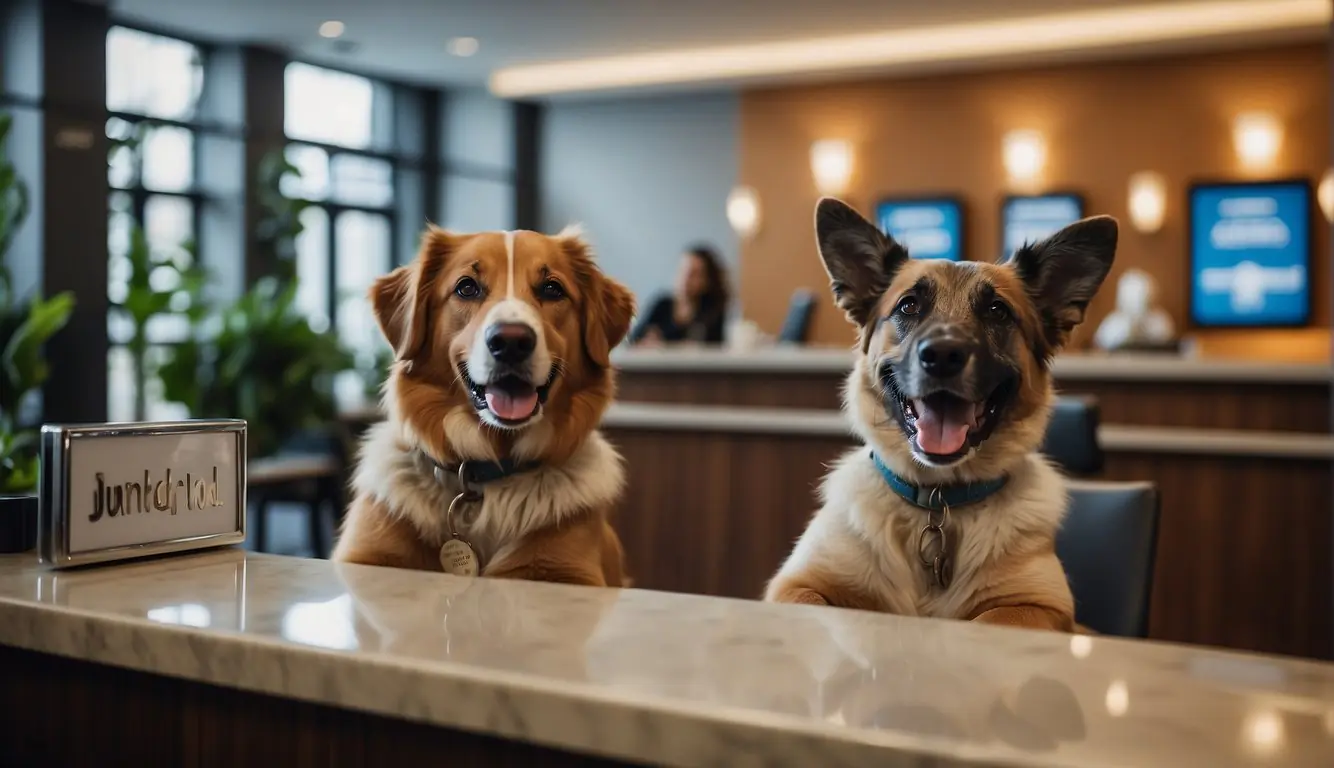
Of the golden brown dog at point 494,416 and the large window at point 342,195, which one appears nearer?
the golden brown dog at point 494,416

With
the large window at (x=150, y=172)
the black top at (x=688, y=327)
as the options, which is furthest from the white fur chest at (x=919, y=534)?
the large window at (x=150, y=172)

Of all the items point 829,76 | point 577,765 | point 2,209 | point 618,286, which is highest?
point 829,76

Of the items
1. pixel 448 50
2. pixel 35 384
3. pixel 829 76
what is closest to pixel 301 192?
pixel 448 50

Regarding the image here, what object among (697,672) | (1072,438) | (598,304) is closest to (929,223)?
(1072,438)

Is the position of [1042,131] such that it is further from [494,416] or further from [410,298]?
[494,416]

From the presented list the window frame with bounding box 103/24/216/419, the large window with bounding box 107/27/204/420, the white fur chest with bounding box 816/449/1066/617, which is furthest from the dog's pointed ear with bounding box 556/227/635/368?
the large window with bounding box 107/27/204/420

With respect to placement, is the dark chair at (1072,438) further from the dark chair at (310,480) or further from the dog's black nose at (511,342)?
the dark chair at (310,480)

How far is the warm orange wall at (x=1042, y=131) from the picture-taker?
8.24 meters

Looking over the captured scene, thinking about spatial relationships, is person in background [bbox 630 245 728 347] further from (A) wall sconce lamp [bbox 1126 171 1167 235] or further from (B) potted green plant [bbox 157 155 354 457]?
(A) wall sconce lamp [bbox 1126 171 1167 235]

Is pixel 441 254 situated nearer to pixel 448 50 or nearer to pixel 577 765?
pixel 577 765

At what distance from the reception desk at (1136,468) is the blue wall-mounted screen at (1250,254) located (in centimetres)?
428

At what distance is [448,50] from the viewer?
30.0 ft

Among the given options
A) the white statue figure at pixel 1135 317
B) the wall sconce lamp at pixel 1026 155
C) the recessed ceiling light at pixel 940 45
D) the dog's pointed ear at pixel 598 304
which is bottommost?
the dog's pointed ear at pixel 598 304

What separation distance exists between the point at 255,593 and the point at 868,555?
2.90ft
